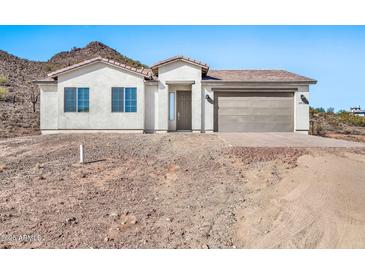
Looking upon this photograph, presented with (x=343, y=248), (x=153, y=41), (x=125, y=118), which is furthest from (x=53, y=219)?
(x=125, y=118)

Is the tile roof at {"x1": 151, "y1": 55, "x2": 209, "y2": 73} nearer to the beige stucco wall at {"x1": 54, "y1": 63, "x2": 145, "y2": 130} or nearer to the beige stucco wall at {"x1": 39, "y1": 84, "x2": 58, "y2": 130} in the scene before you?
the beige stucco wall at {"x1": 54, "y1": 63, "x2": 145, "y2": 130}

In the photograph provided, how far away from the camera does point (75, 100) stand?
1545cm

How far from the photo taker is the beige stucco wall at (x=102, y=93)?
15.3 metres

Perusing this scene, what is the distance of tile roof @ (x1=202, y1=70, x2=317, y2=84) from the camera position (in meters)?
15.9

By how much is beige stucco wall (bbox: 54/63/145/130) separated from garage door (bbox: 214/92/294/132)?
452 centimetres

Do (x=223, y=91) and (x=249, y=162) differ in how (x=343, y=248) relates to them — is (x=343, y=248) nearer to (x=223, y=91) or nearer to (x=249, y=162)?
(x=249, y=162)

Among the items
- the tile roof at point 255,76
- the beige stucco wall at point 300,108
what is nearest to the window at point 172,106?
the tile roof at point 255,76

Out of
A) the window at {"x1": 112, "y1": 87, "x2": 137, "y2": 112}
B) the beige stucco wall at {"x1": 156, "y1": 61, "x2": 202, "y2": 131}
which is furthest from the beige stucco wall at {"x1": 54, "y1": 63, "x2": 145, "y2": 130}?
the beige stucco wall at {"x1": 156, "y1": 61, "x2": 202, "y2": 131}

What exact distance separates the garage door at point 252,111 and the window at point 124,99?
15.4ft

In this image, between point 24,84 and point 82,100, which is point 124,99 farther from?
point 24,84

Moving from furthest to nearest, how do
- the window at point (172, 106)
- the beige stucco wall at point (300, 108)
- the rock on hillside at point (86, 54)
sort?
the rock on hillside at point (86, 54) → the window at point (172, 106) → the beige stucco wall at point (300, 108)

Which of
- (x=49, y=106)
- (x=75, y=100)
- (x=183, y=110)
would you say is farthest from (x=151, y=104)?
(x=49, y=106)

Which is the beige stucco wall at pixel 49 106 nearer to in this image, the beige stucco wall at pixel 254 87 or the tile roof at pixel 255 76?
the beige stucco wall at pixel 254 87

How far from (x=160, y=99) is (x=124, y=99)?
78.1 inches
